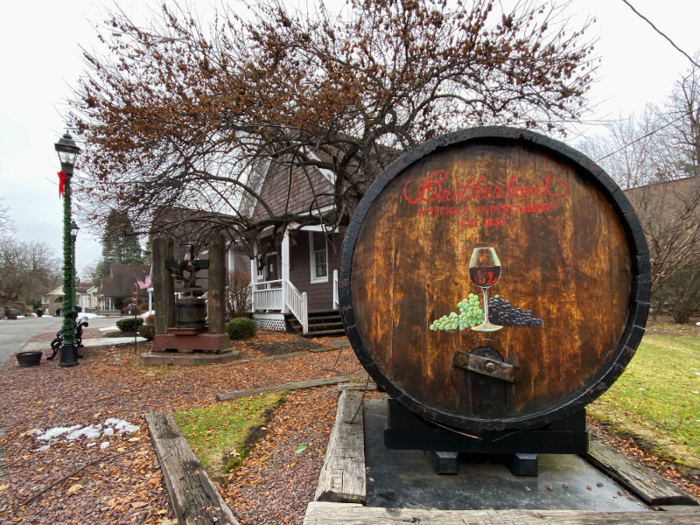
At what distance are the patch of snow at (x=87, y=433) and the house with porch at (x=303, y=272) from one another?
6.86 meters

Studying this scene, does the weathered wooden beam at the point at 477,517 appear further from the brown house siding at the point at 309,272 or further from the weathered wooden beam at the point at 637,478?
the brown house siding at the point at 309,272

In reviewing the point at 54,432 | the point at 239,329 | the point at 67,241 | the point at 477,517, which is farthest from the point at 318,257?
the point at 477,517

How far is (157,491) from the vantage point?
2.53 metres

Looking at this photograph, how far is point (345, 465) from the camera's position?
2.29 m

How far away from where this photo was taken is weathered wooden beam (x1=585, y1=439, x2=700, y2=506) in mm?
2035

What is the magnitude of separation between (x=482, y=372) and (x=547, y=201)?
3.32 feet

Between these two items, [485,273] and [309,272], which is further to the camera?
[309,272]

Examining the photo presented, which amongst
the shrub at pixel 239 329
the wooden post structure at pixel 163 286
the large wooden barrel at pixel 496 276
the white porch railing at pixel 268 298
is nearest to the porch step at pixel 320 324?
the white porch railing at pixel 268 298

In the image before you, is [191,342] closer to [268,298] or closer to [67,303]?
[67,303]

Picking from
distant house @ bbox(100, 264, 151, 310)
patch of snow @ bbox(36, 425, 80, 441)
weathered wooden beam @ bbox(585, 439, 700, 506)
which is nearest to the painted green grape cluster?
weathered wooden beam @ bbox(585, 439, 700, 506)

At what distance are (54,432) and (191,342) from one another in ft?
12.1

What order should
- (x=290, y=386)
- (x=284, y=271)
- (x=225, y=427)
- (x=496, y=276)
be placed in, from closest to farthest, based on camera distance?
(x=496, y=276), (x=225, y=427), (x=290, y=386), (x=284, y=271)

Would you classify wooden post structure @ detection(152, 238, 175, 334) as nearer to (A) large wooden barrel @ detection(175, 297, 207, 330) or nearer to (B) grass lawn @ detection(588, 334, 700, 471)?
(A) large wooden barrel @ detection(175, 297, 207, 330)

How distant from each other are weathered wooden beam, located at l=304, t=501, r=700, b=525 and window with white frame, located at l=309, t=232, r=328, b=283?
1124cm
